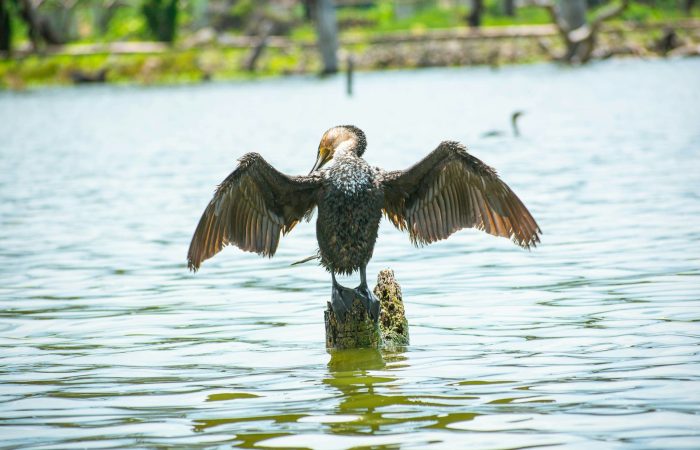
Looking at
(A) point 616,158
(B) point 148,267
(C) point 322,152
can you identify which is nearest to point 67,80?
(A) point 616,158

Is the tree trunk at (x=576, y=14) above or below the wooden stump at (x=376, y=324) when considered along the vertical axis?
above

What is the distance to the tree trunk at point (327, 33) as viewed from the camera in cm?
4344

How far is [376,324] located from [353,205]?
76 centimetres

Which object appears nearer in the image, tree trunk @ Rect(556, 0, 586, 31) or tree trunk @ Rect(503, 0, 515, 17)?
tree trunk @ Rect(556, 0, 586, 31)

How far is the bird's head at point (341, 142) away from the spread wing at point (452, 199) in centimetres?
28

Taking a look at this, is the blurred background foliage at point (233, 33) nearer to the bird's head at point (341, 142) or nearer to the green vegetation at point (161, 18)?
the green vegetation at point (161, 18)

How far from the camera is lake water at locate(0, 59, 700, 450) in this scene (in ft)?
19.7

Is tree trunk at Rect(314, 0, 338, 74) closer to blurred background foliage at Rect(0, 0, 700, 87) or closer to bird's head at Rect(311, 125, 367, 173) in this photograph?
blurred background foliage at Rect(0, 0, 700, 87)

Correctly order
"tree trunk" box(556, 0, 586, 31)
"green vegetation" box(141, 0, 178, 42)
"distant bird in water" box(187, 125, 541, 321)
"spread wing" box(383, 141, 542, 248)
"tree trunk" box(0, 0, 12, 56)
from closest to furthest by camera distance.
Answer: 1. "distant bird in water" box(187, 125, 541, 321)
2. "spread wing" box(383, 141, 542, 248)
3. "tree trunk" box(556, 0, 586, 31)
4. "green vegetation" box(141, 0, 178, 42)
5. "tree trunk" box(0, 0, 12, 56)

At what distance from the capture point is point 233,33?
191ft

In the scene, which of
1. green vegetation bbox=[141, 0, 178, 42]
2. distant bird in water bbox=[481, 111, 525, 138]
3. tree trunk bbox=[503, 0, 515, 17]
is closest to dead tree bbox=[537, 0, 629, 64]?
tree trunk bbox=[503, 0, 515, 17]

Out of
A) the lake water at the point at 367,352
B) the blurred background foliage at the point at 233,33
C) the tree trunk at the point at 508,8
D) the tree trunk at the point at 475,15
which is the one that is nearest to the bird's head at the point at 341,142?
the lake water at the point at 367,352

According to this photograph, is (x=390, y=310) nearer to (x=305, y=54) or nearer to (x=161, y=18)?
(x=305, y=54)

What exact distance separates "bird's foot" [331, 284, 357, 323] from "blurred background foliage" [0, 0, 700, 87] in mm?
36740
